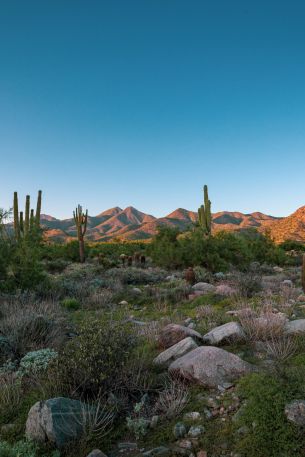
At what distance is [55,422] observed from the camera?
132 inches

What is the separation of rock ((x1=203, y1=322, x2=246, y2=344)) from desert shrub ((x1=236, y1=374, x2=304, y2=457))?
1774mm

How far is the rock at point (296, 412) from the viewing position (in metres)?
3.08

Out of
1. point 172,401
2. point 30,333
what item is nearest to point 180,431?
point 172,401

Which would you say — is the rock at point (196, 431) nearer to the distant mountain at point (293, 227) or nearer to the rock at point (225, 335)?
the rock at point (225, 335)

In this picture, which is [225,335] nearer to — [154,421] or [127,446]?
[154,421]

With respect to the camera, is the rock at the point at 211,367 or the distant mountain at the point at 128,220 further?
the distant mountain at the point at 128,220

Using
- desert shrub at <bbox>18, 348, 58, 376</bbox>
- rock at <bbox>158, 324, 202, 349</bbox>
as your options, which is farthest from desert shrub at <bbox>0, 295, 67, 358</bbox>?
rock at <bbox>158, 324, 202, 349</bbox>

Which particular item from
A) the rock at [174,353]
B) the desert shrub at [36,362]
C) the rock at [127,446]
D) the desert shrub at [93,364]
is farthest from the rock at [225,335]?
the rock at [127,446]

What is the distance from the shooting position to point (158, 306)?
377 inches

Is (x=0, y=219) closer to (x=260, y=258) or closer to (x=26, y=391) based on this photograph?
(x=26, y=391)

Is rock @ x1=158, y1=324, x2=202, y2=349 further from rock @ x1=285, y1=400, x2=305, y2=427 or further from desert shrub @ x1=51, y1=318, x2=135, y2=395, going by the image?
rock @ x1=285, y1=400, x2=305, y2=427

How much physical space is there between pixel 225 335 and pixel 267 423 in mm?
2342

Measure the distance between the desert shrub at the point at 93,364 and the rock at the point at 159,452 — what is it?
998mm

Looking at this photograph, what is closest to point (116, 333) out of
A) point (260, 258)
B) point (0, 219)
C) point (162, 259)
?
point (0, 219)
